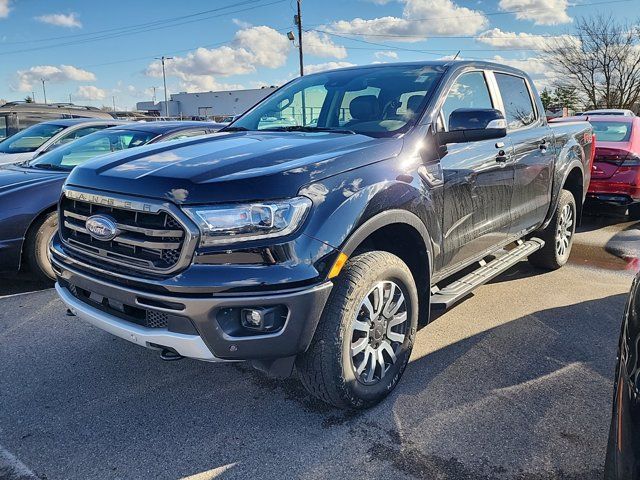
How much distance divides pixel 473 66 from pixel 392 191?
1684 mm

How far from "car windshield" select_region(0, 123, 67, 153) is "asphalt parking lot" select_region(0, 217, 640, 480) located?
3.97 meters

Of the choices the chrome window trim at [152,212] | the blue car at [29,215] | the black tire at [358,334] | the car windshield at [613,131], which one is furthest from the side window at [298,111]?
the car windshield at [613,131]

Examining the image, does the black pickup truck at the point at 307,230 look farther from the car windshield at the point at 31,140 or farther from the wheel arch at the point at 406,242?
the car windshield at the point at 31,140

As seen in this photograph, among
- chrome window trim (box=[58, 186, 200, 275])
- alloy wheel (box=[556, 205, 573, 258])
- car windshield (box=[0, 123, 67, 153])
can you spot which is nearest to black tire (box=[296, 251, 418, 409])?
chrome window trim (box=[58, 186, 200, 275])

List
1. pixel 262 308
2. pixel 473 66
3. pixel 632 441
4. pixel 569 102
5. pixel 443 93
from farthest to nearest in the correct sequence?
pixel 569 102
pixel 473 66
pixel 443 93
pixel 262 308
pixel 632 441

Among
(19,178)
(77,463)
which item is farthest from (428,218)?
(19,178)

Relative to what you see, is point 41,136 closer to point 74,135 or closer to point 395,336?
point 74,135

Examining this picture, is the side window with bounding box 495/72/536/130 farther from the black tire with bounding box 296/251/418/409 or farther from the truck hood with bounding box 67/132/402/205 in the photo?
the black tire with bounding box 296/251/418/409

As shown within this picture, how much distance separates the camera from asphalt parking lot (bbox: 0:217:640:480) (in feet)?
8.41

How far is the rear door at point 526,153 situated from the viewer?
443 cm

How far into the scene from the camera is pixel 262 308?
2451 millimetres

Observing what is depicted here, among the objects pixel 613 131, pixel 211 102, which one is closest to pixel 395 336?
pixel 613 131

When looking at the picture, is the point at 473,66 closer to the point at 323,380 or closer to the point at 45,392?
the point at 323,380

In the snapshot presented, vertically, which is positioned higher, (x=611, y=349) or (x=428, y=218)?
(x=428, y=218)
